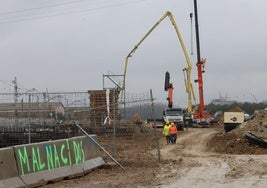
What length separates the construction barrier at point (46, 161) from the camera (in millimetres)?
11352

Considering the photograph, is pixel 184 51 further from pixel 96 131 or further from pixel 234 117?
pixel 96 131

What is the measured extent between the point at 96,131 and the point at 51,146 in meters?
5.23

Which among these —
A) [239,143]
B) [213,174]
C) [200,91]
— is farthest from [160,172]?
[200,91]

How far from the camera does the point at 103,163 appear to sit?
15.8 metres

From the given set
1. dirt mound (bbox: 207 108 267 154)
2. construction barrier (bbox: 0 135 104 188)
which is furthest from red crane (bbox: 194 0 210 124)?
construction barrier (bbox: 0 135 104 188)

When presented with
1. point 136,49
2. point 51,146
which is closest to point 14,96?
point 51,146

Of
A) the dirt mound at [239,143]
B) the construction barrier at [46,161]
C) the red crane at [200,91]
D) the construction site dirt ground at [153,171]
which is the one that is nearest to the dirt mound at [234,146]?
the dirt mound at [239,143]

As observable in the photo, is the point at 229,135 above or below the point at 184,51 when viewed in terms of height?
below

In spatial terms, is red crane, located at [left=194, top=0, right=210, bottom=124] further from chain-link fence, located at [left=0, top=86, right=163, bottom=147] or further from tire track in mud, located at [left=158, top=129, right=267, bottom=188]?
tire track in mud, located at [left=158, top=129, right=267, bottom=188]

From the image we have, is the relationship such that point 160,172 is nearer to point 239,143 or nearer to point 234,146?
point 234,146

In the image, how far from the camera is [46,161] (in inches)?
501

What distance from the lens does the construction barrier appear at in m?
11.4

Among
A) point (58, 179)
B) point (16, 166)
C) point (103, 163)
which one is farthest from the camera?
point (103, 163)

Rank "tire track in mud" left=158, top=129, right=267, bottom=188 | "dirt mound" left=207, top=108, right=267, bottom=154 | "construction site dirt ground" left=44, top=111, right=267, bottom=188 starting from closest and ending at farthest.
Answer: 1. "tire track in mud" left=158, top=129, right=267, bottom=188
2. "construction site dirt ground" left=44, top=111, right=267, bottom=188
3. "dirt mound" left=207, top=108, right=267, bottom=154
